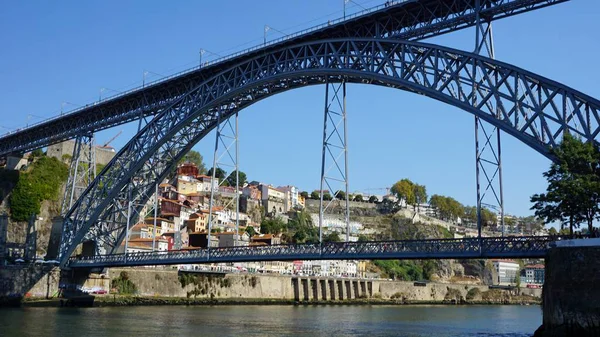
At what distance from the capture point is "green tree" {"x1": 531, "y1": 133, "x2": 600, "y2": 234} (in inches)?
1013

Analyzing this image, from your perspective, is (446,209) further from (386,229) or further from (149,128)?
(149,128)

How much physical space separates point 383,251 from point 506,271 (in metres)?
122

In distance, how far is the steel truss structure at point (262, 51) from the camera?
1257 inches

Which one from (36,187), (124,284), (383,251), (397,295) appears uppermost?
(36,187)

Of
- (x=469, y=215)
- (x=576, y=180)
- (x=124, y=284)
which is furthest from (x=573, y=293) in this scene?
(x=469, y=215)

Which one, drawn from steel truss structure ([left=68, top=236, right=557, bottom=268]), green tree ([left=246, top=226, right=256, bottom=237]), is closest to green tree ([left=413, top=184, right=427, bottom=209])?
green tree ([left=246, top=226, right=256, bottom=237])

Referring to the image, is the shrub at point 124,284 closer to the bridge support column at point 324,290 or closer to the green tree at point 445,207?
the bridge support column at point 324,290

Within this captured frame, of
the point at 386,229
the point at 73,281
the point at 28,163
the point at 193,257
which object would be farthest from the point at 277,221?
the point at 193,257

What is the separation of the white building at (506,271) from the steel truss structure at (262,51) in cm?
10087

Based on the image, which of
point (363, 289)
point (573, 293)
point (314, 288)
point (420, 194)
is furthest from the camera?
point (420, 194)

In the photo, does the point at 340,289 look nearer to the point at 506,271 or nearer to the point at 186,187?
the point at 186,187

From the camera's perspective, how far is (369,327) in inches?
1415

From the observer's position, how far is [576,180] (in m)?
26.0

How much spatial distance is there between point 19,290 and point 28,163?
28364 mm
